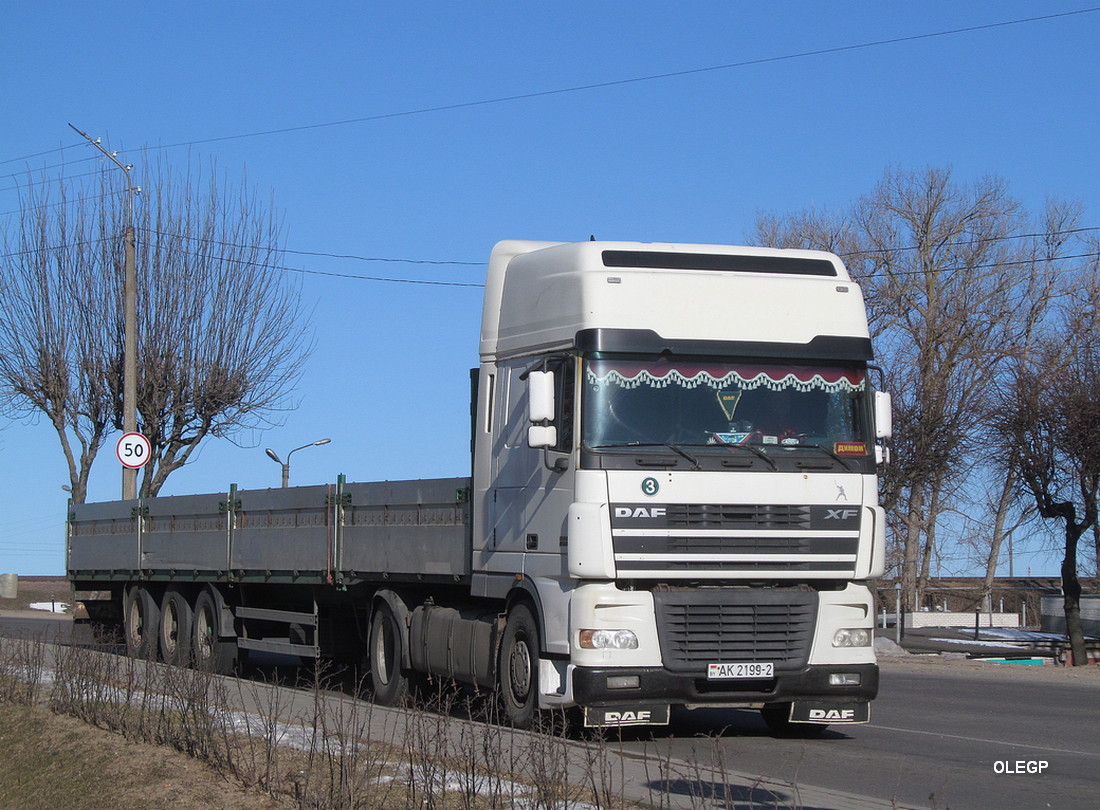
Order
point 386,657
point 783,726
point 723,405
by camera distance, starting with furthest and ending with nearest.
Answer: point 386,657, point 783,726, point 723,405

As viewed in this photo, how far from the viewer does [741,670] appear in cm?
1009

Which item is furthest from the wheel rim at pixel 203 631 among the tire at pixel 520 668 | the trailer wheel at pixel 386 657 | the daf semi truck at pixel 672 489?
the tire at pixel 520 668

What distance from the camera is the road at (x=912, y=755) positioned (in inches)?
312

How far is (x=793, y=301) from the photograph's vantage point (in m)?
10.8

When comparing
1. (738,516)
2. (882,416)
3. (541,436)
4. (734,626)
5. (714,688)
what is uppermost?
(882,416)

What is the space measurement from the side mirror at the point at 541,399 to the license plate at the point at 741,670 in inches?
86.2

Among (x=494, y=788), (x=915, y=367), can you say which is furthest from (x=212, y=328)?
(x=494, y=788)

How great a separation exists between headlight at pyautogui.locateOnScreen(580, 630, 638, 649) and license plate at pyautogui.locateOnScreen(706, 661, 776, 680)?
0.63 m

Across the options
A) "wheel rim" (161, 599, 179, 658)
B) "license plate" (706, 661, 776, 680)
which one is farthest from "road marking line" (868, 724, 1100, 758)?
"wheel rim" (161, 599, 179, 658)

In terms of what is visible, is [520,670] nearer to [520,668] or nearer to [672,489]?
[520,668]

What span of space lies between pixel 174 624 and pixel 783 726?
10.2 meters

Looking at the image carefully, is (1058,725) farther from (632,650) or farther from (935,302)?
(935,302)

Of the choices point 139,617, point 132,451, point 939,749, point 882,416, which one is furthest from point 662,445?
point 132,451

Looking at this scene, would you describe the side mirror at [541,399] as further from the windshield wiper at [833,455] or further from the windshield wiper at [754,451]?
the windshield wiper at [833,455]
